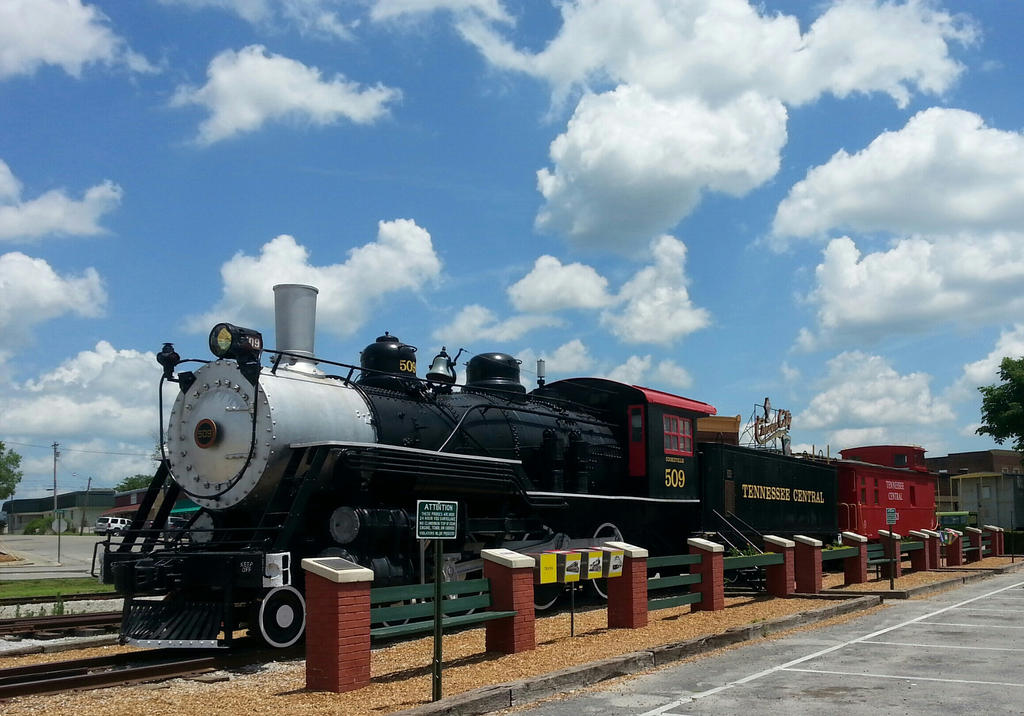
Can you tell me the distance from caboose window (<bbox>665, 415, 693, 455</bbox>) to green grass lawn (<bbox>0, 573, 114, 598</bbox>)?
46.3ft

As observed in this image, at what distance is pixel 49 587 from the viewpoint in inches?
982

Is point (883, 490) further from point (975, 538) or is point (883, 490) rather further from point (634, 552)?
point (634, 552)

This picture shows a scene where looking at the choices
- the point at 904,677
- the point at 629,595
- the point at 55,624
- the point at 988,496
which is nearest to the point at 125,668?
the point at 55,624

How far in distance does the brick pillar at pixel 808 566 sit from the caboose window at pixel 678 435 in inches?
103

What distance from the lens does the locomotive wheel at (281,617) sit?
10.3m

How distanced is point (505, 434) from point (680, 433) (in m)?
4.83

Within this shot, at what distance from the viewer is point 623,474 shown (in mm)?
17281

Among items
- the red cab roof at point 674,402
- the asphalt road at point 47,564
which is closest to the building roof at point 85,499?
the asphalt road at point 47,564

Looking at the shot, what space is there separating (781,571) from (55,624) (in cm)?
1142

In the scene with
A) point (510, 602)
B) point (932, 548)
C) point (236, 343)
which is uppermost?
point (236, 343)

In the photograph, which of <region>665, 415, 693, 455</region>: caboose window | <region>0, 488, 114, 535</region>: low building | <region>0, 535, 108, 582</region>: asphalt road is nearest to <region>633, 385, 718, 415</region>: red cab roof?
<region>665, 415, 693, 455</region>: caboose window

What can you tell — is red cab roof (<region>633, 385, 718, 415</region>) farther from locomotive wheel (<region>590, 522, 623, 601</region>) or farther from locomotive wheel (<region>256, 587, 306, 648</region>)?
locomotive wheel (<region>256, 587, 306, 648</region>)

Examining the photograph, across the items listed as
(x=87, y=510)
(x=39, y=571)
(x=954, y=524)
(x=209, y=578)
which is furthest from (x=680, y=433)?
(x=87, y=510)

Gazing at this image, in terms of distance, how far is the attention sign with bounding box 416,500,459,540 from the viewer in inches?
316
